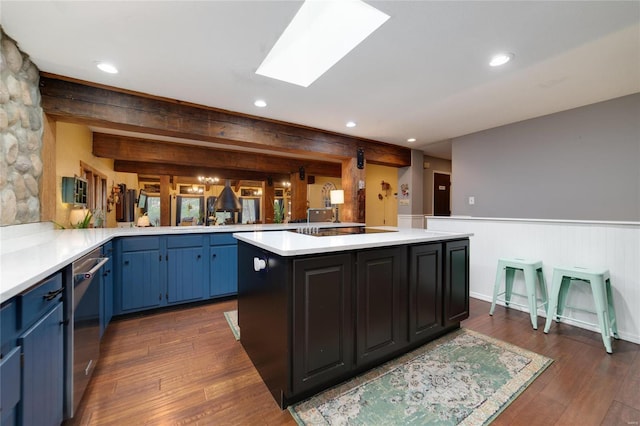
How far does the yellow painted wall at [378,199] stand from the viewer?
7043mm

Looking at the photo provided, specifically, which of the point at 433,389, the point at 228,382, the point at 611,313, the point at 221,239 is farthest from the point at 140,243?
the point at 611,313

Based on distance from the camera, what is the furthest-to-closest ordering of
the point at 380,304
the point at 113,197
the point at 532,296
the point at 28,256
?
the point at 113,197 < the point at 532,296 < the point at 380,304 < the point at 28,256

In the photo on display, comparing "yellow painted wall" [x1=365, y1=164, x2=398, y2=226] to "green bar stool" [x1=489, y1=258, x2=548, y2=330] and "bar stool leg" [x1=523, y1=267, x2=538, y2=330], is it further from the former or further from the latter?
"bar stool leg" [x1=523, y1=267, x2=538, y2=330]

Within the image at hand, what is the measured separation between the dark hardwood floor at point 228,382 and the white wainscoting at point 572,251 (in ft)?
1.09

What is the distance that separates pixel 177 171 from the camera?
6664mm

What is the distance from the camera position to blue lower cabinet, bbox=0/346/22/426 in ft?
2.78

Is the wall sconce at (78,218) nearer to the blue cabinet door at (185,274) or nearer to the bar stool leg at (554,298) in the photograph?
the blue cabinet door at (185,274)

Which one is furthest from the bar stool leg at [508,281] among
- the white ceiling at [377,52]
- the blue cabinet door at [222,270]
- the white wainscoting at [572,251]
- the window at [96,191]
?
the window at [96,191]

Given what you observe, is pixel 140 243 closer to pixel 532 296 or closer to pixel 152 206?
pixel 532 296

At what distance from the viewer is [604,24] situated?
5.70 ft

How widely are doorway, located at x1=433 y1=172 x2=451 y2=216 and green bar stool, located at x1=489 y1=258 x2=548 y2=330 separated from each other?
3.09 meters

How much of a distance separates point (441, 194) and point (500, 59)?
4.34 meters

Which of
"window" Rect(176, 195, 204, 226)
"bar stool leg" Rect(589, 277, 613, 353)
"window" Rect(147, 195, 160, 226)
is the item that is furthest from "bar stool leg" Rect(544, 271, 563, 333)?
"window" Rect(147, 195, 160, 226)

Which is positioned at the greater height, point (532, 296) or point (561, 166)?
point (561, 166)
